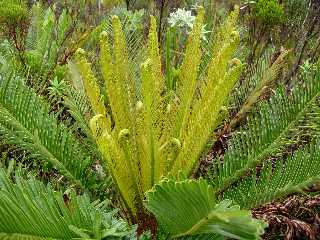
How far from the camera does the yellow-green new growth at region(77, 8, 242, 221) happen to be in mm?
2087

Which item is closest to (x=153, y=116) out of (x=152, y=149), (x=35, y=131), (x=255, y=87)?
(x=152, y=149)

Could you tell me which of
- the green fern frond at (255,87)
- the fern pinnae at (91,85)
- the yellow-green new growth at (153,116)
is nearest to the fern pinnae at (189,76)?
the yellow-green new growth at (153,116)

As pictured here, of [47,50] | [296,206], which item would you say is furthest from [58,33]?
[296,206]

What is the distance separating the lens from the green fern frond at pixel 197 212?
146cm

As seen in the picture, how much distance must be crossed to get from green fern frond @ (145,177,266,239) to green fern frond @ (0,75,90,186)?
599mm

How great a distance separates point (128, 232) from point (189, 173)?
506 mm

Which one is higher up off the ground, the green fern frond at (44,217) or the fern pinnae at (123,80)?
the fern pinnae at (123,80)

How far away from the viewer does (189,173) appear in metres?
2.30

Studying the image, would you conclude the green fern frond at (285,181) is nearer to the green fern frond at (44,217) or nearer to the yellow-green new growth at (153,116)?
the yellow-green new growth at (153,116)

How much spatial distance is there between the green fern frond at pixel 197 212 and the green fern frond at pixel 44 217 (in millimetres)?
190

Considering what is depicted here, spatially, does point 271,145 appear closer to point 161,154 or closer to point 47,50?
point 161,154

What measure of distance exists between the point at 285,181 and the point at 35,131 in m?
0.99

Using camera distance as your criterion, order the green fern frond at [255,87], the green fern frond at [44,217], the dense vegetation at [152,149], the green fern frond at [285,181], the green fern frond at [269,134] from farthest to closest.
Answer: the green fern frond at [255,87], the green fern frond at [269,134], the green fern frond at [285,181], the dense vegetation at [152,149], the green fern frond at [44,217]

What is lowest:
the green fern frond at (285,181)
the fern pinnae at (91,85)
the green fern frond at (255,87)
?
the green fern frond at (285,181)
